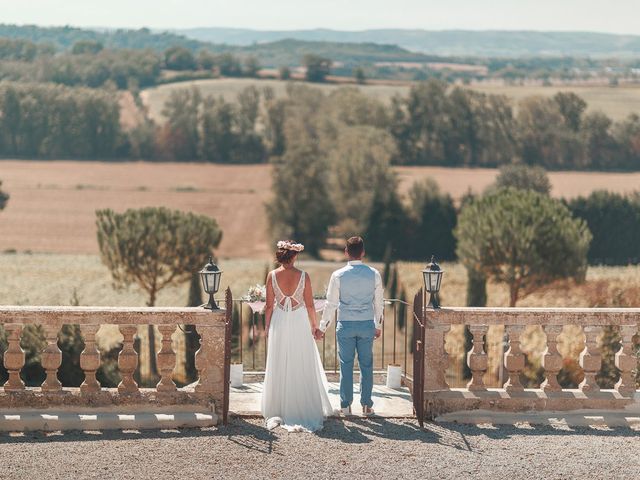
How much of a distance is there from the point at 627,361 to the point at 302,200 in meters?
77.8

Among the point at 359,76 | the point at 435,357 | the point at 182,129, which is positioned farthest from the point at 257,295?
the point at 359,76

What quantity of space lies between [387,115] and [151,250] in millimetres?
61718

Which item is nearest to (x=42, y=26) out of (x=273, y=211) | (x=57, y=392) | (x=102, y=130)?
(x=102, y=130)

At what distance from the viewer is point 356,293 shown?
11.1 m

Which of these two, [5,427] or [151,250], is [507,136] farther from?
[5,427]

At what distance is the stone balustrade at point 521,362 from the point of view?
11.1 m

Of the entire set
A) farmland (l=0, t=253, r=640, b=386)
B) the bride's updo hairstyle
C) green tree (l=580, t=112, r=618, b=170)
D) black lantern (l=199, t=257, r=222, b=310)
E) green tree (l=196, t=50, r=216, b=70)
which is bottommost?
farmland (l=0, t=253, r=640, b=386)

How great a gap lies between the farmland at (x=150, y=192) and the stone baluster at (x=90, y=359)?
7810 centimetres

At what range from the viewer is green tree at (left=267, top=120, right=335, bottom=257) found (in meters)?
86.3

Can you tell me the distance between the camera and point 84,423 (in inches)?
426

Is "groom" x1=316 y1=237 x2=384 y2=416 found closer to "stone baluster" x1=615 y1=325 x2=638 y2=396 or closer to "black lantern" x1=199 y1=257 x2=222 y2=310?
"black lantern" x1=199 y1=257 x2=222 y2=310

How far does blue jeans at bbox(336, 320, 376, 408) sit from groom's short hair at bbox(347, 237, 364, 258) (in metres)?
0.69

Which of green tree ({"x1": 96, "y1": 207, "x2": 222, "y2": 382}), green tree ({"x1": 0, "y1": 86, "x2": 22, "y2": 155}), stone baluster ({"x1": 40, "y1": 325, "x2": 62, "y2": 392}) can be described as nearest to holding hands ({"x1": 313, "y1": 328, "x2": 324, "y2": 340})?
stone baluster ({"x1": 40, "y1": 325, "x2": 62, "y2": 392})

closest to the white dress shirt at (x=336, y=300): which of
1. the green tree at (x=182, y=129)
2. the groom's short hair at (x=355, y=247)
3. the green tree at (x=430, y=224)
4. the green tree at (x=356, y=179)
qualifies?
the groom's short hair at (x=355, y=247)
